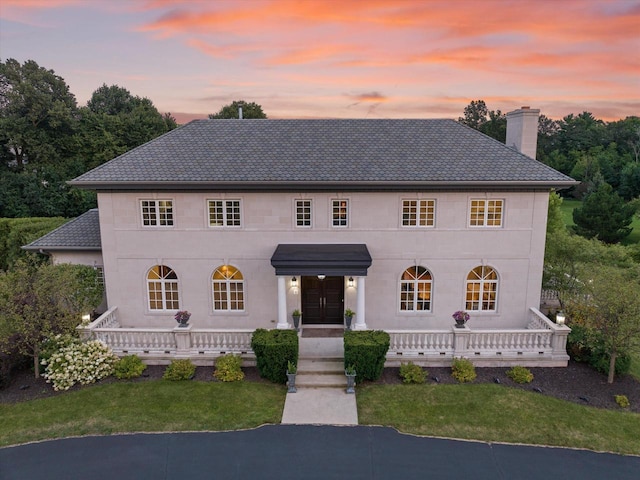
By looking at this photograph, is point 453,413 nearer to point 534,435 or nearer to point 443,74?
point 534,435

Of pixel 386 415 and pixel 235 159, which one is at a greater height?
pixel 235 159

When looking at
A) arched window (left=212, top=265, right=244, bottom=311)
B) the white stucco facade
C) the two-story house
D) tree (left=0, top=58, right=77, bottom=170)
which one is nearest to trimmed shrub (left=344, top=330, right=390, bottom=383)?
the two-story house

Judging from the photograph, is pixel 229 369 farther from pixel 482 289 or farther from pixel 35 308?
pixel 482 289

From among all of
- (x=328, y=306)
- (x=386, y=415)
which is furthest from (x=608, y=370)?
(x=328, y=306)

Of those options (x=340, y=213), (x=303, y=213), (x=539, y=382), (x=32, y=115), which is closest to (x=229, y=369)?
(x=303, y=213)

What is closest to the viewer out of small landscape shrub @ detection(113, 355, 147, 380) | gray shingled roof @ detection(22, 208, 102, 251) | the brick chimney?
small landscape shrub @ detection(113, 355, 147, 380)

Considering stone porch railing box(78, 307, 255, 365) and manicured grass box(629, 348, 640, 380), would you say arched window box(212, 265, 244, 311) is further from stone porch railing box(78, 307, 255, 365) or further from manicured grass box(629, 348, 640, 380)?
manicured grass box(629, 348, 640, 380)

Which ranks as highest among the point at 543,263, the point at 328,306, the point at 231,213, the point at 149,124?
the point at 149,124
